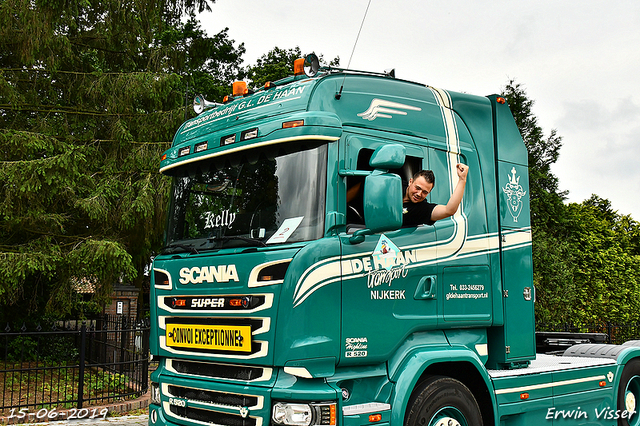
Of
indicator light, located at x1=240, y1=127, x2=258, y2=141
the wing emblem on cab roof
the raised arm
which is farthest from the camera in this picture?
the raised arm

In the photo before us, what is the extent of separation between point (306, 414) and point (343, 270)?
1.02 m

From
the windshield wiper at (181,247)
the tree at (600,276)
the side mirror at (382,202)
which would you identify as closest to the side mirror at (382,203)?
the side mirror at (382,202)

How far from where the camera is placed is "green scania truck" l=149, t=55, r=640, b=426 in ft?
13.6

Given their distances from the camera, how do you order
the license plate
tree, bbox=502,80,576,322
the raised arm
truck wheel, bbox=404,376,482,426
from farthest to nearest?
tree, bbox=502,80,576,322 → the raised arm → truck wheel, bbox=404,376,482,426 → the license plate

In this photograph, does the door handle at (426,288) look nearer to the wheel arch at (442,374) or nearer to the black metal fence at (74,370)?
the wheel arch at (442,374)

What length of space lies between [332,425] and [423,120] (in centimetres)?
271

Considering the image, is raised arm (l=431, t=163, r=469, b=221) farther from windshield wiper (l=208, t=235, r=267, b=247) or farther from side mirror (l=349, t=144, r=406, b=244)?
windshield wiper (l=208, t=235, r=267, b=247)

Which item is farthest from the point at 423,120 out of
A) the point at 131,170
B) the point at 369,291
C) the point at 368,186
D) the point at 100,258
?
the point at 131,170

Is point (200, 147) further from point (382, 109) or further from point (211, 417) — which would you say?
point (211, 417)

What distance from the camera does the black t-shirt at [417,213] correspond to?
4855 mm

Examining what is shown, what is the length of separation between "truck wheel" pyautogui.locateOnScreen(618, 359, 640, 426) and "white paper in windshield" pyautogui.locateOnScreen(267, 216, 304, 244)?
463 centimetres

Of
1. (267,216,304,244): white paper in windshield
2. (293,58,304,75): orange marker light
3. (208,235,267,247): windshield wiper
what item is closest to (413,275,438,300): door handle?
(267,216,304,244): white paper in windshield

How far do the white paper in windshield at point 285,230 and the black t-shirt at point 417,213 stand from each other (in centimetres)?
101

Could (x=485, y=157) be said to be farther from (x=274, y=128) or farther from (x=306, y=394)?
(x=306, y=394)
